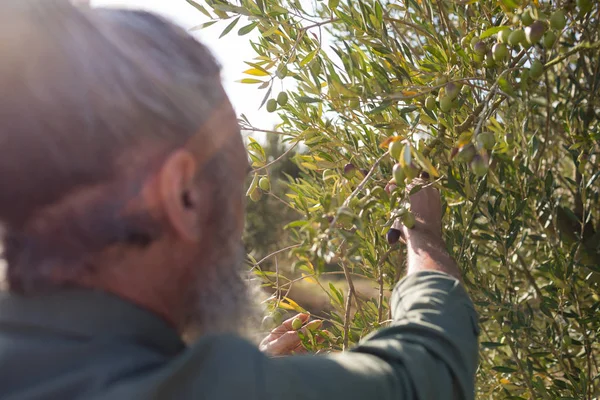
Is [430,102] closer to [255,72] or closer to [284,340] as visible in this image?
[255,72]

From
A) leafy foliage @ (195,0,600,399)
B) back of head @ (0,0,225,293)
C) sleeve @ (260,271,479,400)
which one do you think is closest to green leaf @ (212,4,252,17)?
leafy foliage @ (195,0,600,399)

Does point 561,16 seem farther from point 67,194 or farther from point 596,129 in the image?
point 67,194

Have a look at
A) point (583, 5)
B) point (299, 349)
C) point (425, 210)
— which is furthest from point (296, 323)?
point (583, 5)

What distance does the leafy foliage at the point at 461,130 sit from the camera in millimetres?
1318

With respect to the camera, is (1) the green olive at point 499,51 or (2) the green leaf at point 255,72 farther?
(2) the green leaf at point 255,72

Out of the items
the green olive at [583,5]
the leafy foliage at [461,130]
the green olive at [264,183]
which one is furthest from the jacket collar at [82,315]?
the green olive at [583,5]

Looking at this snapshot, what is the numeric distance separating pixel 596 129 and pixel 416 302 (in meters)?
1.02

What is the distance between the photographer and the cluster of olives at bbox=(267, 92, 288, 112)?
5.25ft

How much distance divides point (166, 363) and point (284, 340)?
87 centimetres

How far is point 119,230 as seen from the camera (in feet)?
2.93

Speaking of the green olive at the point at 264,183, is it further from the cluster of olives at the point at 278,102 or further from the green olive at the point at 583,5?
the green olive at the point at 583,5

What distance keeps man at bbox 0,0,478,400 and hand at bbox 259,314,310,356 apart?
0.71 meters

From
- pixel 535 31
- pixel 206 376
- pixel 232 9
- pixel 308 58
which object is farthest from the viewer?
pixel 232 9

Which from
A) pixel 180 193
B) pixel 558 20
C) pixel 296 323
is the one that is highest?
pixel 558 20
